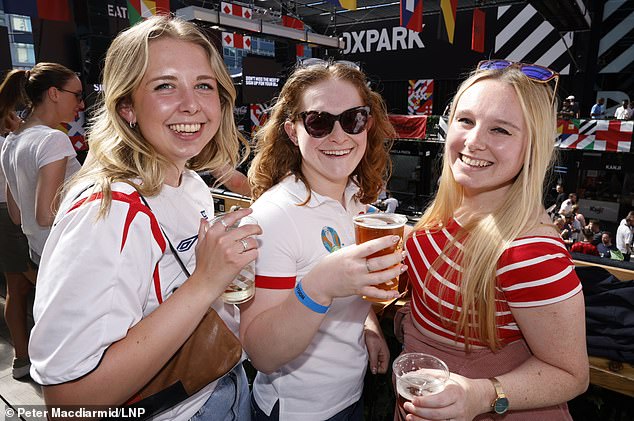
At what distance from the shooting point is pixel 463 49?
1673 cm

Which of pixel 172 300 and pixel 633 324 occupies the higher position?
pixel 172 300

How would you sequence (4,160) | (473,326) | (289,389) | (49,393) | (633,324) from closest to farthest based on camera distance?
(49,393) < (473,326) < (289,389) < (633,324) < (4,160)

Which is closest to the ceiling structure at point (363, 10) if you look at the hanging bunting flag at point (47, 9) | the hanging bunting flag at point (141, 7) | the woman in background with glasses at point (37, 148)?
the hanging bunting flag at point (47, 9)

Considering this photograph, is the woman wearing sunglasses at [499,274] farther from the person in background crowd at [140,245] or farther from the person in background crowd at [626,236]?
the person in background crowd at [626,236]

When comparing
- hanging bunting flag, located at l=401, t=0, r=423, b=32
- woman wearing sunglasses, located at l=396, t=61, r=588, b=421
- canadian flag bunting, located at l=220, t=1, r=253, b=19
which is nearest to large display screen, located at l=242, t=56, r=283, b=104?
canadian flag bunting, located at l=220, t=1, r=253, b=19

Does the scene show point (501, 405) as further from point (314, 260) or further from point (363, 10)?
point (363, 10)

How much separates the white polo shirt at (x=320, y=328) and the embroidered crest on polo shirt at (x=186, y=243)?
0.21 meters

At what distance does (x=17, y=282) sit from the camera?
10.2 feet

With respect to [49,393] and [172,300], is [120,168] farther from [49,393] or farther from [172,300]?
[49,393]

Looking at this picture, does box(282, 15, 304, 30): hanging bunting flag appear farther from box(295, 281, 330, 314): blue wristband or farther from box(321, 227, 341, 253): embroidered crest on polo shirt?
box(295, 281, 330, 314): blue wristband

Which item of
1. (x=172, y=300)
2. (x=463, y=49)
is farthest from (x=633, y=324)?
(x=463, y=49)

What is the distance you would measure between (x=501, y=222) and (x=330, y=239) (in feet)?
1.83

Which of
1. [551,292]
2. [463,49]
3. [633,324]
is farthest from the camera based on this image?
[463,49]

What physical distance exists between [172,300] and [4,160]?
2.50m
